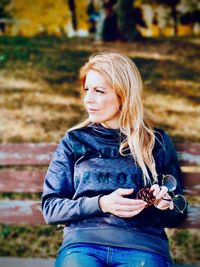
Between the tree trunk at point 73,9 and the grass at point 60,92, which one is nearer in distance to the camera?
the grass at point 60,92

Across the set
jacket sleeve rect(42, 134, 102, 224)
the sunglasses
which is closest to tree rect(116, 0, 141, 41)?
jacket sleeve rect(42, 134, 102, 224)

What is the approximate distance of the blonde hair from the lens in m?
2.17

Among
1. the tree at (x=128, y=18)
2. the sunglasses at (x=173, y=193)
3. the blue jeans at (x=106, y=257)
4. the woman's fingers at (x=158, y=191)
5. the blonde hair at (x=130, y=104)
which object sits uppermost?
the tree at (x=128, y=18)


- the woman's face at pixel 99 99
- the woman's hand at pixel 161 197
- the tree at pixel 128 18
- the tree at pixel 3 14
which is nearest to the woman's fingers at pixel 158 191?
the woman's hand at pixel 161 197

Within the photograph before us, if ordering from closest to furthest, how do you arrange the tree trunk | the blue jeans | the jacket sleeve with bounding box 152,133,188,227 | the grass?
the blue jeans < the jacket sleeve with bounding box 152,133,188,227 < the grass < the tree trunk

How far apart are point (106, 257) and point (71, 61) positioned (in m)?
1.92

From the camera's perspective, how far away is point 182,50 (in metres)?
3.58

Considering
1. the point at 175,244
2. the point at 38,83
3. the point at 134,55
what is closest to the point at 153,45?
the point at 134,55

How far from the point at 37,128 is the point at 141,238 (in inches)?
67.0

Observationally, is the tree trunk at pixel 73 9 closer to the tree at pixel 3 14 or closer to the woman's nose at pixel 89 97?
the tree at pixel 3 14

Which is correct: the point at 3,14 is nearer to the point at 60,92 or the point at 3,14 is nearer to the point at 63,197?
the point at 60,92

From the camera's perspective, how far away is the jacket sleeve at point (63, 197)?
2051 millimetres

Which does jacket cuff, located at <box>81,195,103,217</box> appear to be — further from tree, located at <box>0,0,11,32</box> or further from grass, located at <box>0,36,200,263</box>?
tree, located at <box>0,0,11,32</box>

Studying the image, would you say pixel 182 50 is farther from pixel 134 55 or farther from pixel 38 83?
pixel 38 83
